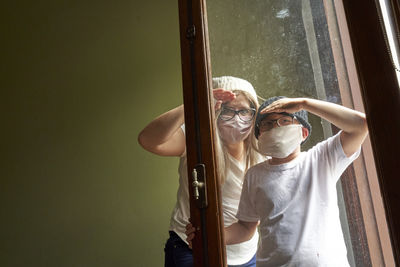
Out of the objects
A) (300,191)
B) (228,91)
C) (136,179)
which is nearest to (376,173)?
(300,191)

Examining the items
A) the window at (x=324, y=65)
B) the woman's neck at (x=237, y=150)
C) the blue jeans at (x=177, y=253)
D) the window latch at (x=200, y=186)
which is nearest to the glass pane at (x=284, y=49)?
the window at (x=324, y=65)

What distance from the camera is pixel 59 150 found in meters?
1.91

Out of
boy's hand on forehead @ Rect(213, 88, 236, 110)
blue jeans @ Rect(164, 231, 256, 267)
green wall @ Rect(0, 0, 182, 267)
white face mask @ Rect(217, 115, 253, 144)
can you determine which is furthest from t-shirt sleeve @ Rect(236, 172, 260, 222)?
green wall @ Rect(0, 0, 182, 267)

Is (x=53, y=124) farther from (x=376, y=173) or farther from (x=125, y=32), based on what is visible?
(x=376, y=173)

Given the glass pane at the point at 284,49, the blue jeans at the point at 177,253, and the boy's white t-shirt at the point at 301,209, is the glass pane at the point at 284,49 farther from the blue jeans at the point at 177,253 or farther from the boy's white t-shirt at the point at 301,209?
the blue jeans at the point at 177,253

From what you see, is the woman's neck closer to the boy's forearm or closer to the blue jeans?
the boy's forearm

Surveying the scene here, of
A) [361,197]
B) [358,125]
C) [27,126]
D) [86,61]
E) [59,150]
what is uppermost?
[86,61]

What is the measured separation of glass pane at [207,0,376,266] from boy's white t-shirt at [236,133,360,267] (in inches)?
0.9

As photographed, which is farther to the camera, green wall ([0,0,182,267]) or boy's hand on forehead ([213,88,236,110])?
green wall ([0,0,182,267])

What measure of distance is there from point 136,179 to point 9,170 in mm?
631

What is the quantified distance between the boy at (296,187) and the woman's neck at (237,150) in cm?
5

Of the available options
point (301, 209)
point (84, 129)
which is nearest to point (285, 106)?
point (301, 209)

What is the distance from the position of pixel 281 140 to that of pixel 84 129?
52.5 inches

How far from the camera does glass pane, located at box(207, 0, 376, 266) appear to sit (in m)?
0.85
